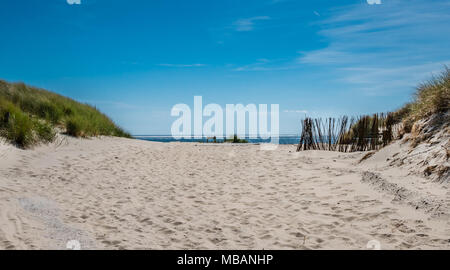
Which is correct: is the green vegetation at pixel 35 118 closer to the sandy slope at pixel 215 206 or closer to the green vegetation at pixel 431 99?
the sandy slope at pixel 215 206

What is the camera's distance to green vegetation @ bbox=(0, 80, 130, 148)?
7.79 m

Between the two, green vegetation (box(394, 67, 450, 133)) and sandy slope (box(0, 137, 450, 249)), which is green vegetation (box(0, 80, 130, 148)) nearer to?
sandy slope (box(0, 137, 450, 249))

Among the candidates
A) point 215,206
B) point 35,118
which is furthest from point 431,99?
point 35,118

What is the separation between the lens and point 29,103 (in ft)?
37.5

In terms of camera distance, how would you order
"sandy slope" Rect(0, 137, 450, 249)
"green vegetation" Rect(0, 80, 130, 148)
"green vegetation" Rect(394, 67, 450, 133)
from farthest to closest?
1. "green vegetation" Rect(0, 80, 130, 148)
2. "green vegetation" Rect(394, 67, 450, 133)
3. "sandy slope" Rect(0, 137, 450, 249)

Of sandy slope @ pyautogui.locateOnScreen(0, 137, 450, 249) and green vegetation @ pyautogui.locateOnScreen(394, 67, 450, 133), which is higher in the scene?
green vegetation @ pyautogui.locateOnScreen(394, 67, 450, 133)

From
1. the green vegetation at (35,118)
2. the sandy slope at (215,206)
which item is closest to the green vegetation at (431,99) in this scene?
the sandy slope at (215,206)

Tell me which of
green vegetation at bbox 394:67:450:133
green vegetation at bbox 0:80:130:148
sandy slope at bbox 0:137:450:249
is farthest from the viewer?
green vegetation at bbox 0:80:130:148

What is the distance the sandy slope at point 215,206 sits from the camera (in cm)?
352

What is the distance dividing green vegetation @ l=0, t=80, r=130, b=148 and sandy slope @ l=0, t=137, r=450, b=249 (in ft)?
2.09

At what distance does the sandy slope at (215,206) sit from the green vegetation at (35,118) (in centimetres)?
64

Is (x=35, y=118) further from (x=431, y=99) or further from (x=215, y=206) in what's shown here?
(x=431, y=99)

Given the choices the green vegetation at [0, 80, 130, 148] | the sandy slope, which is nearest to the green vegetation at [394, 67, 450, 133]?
the sandy slope
